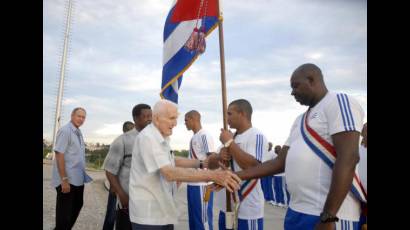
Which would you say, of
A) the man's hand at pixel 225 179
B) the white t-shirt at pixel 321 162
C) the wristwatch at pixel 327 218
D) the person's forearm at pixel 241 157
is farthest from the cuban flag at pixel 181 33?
the wristwatch at pixel 327 218

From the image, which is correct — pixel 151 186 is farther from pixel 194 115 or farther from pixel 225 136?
pixel 194 115

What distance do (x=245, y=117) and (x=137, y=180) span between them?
1755 millimetres

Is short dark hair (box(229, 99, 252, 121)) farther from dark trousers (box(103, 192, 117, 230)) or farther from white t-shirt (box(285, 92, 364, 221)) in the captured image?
dark trousers (box(103, 192, 117, 230))

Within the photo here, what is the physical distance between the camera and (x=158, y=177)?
300cm

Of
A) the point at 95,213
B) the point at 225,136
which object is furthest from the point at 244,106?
the point at 95,213

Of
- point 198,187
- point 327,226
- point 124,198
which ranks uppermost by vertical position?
point 327,226

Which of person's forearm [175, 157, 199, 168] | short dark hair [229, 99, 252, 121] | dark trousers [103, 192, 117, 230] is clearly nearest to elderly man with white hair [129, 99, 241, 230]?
person's forearm [175, 157, 199, 168]

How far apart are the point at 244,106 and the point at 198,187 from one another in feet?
7.79

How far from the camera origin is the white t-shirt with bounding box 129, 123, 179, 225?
9.59 feet

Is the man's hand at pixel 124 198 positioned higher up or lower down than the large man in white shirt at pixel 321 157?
lower down

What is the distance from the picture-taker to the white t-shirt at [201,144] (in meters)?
6.66

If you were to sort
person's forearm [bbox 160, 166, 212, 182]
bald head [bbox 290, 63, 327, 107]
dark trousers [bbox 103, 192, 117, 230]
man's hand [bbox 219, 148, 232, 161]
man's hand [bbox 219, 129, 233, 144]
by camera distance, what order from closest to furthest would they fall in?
bald head [bbox 290, 63, 327, 107]
person's forearm [bbox 160, 166, 212, 182]
man's hand [bbox 219, 129, 233, 144]
man's hand [bbox 219, 148, 232, 161]
dark trousers [bbox 103, 192, 117, 230]

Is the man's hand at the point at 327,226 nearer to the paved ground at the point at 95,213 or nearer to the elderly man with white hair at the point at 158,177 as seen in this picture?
the elderly man with white hair at the point at 158,177
